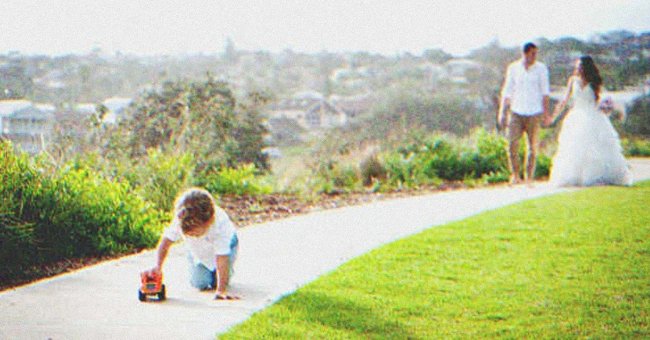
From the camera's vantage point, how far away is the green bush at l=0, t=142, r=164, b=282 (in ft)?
21.0

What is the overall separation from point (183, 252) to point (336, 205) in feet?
12.7

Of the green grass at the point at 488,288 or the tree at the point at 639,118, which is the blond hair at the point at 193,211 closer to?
the green grass at the point at 488,288

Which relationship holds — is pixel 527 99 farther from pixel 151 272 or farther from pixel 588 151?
pixel 151 272

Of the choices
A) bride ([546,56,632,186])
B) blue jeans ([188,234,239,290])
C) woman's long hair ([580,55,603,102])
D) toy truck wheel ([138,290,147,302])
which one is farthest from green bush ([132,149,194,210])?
woman's long hair ([580,55,603,102])

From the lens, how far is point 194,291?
224 inches

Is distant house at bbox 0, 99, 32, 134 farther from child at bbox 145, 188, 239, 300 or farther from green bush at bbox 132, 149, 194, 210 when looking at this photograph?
child at bbox 145, 188, 239, 300

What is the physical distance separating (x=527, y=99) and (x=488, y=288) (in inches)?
273

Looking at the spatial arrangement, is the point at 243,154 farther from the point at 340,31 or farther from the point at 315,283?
the point at 315,283

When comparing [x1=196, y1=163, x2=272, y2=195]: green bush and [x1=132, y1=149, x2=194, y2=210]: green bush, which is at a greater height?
[x1=132, y1=149, x2=194, y2=210]: green bush

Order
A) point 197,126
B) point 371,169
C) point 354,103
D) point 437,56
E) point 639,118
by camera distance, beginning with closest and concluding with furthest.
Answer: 1. point 197,126
2. point 371,169
3. point 639,118
4. point 354,103
5. point 437,56

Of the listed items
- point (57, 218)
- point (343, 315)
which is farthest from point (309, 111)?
point (343, 315)

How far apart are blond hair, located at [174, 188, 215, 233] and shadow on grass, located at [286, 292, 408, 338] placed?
83 cm

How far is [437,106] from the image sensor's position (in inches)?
836

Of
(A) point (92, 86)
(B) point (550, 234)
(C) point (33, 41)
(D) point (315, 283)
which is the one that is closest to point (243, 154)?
(A) point (92, 86)
